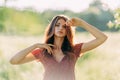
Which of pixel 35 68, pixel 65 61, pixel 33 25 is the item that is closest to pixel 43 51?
pixel 65 61

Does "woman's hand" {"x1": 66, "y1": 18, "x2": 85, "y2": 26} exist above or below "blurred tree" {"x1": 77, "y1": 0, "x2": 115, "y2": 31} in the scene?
above

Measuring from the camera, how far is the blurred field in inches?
187

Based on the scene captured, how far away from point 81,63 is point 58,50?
7.31ft

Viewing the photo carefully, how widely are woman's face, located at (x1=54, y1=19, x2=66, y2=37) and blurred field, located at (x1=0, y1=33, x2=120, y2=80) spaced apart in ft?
6.58

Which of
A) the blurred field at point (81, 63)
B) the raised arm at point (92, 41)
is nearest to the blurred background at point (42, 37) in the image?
the blurred field at point (81, 63)

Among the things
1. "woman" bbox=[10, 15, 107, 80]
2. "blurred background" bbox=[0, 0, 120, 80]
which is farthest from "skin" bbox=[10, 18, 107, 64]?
"blurred background" bbox=[0, 0, 120, 80]

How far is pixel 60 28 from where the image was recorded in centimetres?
268

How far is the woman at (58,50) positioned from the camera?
2.65 m

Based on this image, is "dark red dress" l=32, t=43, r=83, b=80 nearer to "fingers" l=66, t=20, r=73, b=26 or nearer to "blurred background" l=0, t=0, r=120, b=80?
"fingers" l=66, t=20, r=73, b=26

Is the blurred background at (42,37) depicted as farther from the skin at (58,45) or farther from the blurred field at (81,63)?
the skin at (58,45)

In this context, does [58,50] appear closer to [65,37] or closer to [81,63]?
[65,37]

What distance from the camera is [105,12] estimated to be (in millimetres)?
4953

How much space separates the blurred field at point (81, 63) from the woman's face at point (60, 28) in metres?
2.01

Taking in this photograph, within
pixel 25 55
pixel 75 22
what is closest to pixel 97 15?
pixel 75 22
